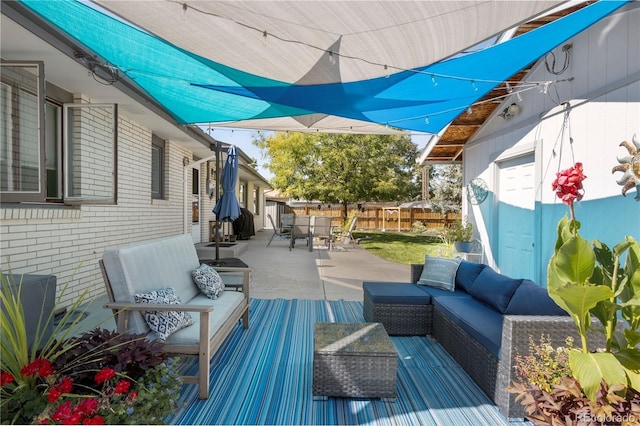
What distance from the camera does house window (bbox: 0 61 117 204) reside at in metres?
3.32

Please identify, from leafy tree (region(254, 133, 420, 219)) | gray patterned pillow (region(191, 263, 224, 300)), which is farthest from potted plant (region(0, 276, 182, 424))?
leafy tree (region(254, 133, 420, 219))

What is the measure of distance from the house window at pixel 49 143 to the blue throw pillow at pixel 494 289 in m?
4.45

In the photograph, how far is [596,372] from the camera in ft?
5.44

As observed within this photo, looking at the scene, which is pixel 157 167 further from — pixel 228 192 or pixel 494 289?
pixel 494 289

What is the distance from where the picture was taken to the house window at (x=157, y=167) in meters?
7.55

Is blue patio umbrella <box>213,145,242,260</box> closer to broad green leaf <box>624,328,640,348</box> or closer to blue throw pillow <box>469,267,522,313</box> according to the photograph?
blue throw pillow <box>469,267,522,313</box>

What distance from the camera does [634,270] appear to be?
184cm

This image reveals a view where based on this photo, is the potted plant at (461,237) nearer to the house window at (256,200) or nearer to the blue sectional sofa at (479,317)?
the blue sectional sofa at (479,317)

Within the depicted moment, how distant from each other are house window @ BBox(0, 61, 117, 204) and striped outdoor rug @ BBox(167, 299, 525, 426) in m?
2.48

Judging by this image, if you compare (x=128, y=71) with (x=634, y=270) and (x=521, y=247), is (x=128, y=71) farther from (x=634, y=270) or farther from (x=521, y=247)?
(x=521, y=247)

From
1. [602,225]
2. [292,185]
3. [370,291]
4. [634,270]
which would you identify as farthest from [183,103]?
[292,185]

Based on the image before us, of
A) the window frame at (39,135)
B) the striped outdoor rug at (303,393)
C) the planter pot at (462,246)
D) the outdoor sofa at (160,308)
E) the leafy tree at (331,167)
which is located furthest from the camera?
the leafy tree at (331,167)

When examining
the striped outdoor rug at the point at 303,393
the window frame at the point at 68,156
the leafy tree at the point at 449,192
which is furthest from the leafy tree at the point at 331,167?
the striped outdoor rug at the point at 303,393

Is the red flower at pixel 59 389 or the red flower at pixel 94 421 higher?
the red flower at pixel 59 389
